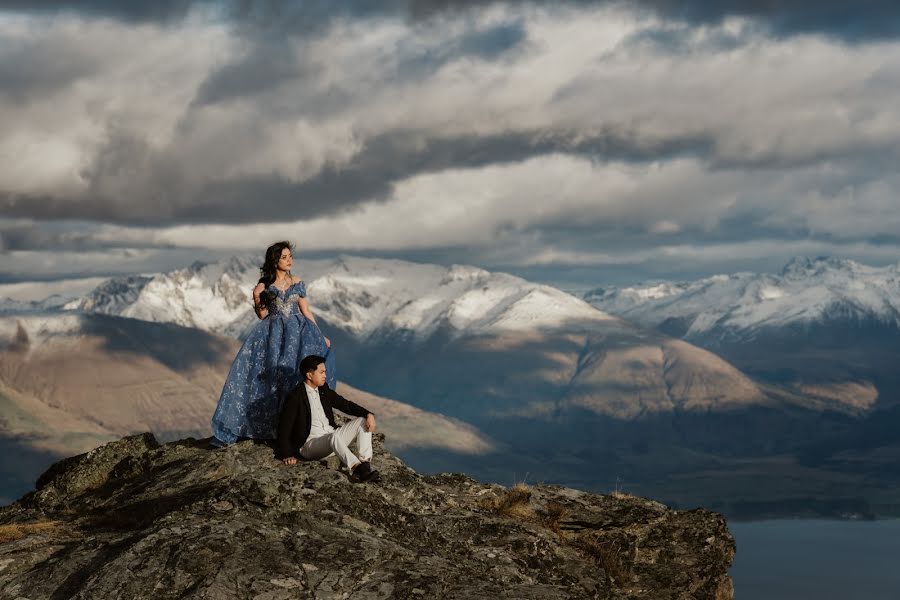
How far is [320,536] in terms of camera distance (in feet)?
80.6

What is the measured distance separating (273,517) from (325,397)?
607cm

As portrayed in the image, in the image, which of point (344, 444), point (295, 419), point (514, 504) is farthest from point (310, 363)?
point (514, 504)

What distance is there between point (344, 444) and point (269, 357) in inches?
209

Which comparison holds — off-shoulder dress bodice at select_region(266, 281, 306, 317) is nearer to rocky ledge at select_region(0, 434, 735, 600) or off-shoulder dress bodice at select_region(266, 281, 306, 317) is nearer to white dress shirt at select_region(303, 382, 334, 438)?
white dress shirt at select_region(303, 382, 334, 438)


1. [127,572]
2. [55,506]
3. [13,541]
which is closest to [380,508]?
[127,572]

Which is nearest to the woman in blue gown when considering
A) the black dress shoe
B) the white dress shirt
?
the white dress shirt

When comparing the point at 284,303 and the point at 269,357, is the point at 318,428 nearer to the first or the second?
the point at 269,357

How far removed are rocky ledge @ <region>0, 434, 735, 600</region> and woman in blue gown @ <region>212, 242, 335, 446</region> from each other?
1.32 metres

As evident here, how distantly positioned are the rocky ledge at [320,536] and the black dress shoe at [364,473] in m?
0.35

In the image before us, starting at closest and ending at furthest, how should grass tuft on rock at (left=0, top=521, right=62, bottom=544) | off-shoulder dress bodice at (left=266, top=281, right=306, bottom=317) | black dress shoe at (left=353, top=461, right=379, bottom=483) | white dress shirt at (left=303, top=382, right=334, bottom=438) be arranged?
grass tuft on rock at (left=0, top=521, right=62, bottom=544)
black dress shoe at (left=353, top=461, right=379, bottom=483)
white dress shirt at (left=303, top=382, right=334, bottom=438)
off-shoulder dress bodice at (left=266, top=281, right=306, bottom=317)

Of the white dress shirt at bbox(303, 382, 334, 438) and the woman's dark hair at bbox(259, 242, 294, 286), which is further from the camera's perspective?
the woman's dark hair at bbox(259, 242, 294, 286)

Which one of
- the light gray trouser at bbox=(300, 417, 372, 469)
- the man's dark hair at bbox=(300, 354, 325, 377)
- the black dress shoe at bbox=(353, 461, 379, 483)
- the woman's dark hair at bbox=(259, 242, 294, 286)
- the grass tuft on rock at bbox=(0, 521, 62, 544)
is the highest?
the woman's dark hair at bbox=(259, 242, 294, 286)

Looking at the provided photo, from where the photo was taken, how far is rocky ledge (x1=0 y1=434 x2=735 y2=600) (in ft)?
74.6

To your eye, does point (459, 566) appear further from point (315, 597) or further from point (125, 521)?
point (125, 521)
